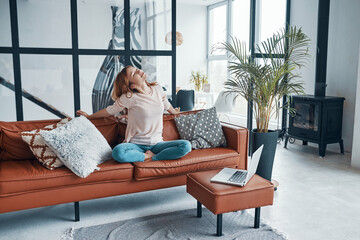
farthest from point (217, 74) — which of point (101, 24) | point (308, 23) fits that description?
point (101, 24)

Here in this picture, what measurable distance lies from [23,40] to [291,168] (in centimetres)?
325

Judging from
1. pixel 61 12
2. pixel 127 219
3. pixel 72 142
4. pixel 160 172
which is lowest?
pixel 127 219

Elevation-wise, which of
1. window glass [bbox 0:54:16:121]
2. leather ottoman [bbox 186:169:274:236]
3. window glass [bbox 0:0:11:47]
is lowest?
leather ottoman [bbox 186:169:274:236]

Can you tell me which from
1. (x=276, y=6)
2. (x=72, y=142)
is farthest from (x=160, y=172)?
(x=276, y=6)

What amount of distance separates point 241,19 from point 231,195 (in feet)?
19.8

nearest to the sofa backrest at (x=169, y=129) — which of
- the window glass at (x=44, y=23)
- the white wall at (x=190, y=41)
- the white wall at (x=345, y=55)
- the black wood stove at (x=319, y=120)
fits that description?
the window glass at (x=44, y=23)

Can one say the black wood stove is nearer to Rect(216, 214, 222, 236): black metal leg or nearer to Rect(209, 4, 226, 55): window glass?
Rect(216, 214, 222, 236): black metal leg

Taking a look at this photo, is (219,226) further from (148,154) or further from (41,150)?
(41,150)

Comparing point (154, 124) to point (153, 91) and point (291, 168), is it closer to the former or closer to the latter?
point (153, 91)

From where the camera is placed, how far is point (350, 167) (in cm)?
408

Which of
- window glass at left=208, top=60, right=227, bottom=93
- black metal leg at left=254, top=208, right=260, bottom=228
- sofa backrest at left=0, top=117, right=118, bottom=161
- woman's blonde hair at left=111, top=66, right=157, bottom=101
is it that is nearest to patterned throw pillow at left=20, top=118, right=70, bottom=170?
sofa backrest at left=0, top=117, right=118, bottom=161

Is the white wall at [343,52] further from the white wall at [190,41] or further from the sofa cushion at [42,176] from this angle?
the white wall at [190,41]

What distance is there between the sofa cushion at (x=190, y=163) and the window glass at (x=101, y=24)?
151 cm

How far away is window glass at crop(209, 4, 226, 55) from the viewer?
26.8ft
